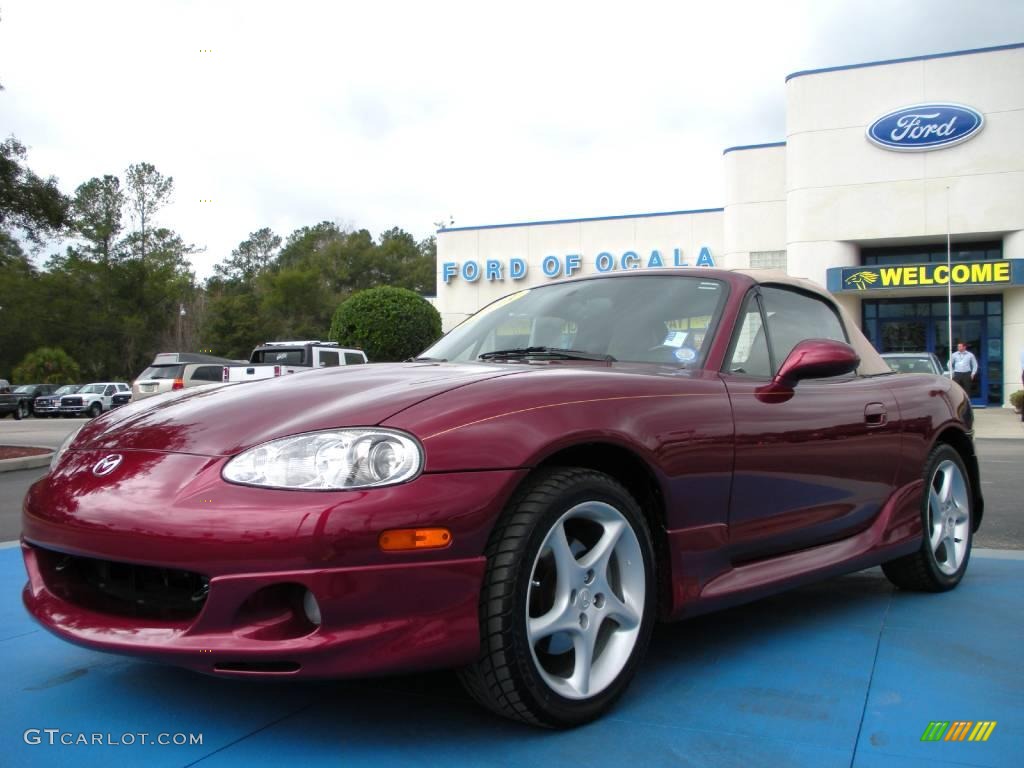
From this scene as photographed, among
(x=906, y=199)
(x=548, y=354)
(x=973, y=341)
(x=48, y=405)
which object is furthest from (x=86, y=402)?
(x=548, y=354)

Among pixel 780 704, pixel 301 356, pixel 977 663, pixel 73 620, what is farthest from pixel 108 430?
pixel 301 356

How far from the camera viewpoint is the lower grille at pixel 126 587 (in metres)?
2.35

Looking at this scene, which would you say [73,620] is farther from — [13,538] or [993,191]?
[993,191]

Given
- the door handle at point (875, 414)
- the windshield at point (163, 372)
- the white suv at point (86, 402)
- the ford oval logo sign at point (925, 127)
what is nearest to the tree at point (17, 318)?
the white suv at point (86, 402)

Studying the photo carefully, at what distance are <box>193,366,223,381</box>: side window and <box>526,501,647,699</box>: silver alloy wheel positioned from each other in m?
20.9

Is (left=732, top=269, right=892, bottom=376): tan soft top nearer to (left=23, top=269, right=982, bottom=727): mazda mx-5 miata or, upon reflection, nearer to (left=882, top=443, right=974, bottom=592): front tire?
(left=23, top=269, right=982, bottom=727): mazda mx-5 miata

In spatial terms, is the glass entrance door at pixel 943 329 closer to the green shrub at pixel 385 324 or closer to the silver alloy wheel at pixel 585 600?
the green shrub at pixel 385 324

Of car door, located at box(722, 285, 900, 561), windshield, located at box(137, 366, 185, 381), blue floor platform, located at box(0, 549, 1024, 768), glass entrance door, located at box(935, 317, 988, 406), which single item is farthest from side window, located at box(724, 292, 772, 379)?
glass entrance door, located at box(935, 317, 988, 406)

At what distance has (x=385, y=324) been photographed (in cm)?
2958

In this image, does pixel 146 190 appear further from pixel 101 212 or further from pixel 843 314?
pixel 843 314

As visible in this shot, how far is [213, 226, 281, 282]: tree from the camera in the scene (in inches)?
3551

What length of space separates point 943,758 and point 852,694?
50cm

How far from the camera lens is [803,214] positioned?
87.6ft

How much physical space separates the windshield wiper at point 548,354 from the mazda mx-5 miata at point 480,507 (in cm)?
2
